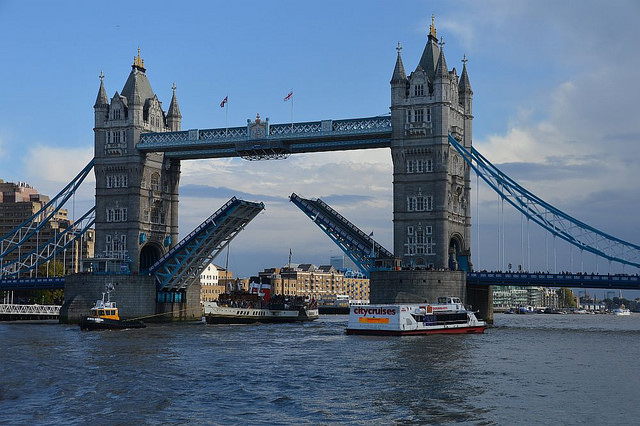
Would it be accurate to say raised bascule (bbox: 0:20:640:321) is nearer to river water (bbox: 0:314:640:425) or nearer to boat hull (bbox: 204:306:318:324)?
boat hull (bbox: 204:306:318:324)

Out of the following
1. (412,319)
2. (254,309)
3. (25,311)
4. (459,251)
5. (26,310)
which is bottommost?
(25,311)

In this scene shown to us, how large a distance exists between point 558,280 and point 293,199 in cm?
2855

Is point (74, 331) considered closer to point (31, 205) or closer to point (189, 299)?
point (189, 299)

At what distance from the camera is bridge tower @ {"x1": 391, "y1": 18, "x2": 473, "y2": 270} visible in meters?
91.0

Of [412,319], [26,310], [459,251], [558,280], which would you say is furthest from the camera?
[26,310]

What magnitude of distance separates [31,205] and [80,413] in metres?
167

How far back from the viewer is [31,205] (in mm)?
193250

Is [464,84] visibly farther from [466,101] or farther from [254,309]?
[254,309]

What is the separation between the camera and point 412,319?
75562 millimetres

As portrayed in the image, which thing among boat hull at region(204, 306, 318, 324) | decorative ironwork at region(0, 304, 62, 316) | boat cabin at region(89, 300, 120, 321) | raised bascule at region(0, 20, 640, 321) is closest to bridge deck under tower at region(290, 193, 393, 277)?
raised bascule at region(0, 20, 640, 321)

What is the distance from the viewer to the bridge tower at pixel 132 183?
4070 inches

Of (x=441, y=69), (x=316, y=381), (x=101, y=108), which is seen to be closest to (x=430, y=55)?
(x=441, y=69)

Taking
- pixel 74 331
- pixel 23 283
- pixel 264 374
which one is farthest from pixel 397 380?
pixel 23 283

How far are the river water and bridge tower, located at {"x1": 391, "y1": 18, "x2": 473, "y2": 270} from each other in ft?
72.5
